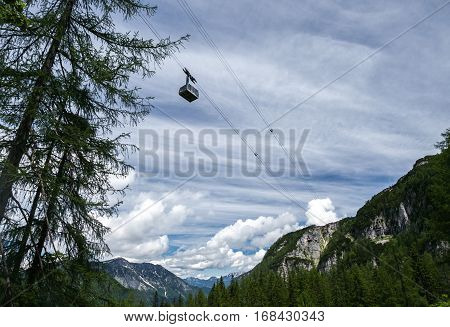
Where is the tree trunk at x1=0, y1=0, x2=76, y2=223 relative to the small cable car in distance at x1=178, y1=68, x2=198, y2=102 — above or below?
below

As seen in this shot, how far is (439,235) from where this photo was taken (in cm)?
1847

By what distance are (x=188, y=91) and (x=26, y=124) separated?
4.83 meters

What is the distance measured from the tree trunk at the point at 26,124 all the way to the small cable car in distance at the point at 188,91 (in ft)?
11.9

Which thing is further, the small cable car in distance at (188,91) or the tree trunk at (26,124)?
the small cable car in distance at (188,91)

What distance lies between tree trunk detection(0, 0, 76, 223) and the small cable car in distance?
3624mm

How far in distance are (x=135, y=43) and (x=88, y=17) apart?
4.89ft

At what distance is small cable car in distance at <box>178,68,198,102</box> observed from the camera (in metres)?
10.9

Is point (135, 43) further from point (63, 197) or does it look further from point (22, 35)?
point (63, 197)

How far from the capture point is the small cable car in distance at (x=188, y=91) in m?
10.9

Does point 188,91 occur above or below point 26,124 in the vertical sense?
above

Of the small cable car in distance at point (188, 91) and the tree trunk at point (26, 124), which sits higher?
the small cable car in distance at point (188, 91)

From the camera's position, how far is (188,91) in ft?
36.0
